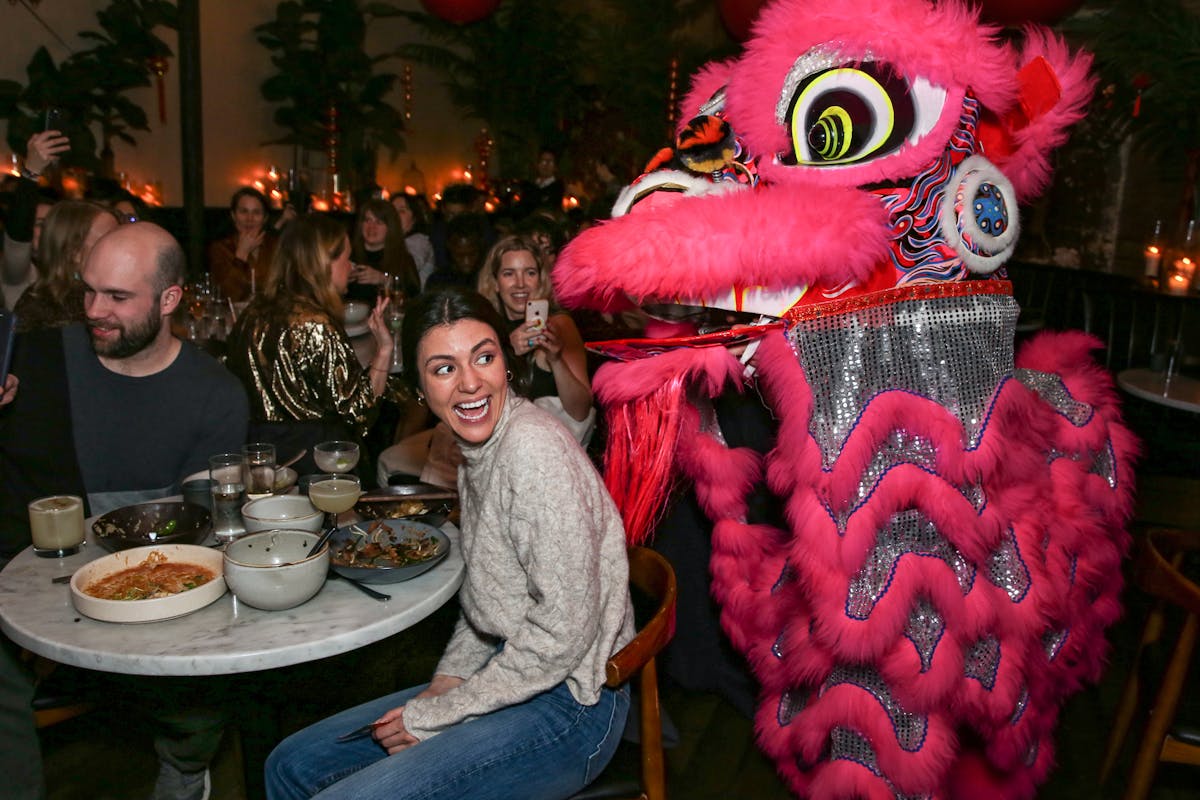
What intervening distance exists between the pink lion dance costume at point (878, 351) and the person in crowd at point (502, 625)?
0.25 m

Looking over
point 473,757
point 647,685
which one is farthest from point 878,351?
point 473,757

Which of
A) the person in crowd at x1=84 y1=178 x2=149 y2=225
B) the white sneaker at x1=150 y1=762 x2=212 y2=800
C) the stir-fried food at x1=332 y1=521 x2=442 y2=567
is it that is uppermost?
the person in crowd at x1=84 y1=178 x2=149 y2=225

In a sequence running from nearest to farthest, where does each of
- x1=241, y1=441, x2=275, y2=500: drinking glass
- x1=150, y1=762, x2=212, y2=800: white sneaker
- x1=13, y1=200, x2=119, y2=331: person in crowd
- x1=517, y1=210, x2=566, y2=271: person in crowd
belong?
x1=241, y1=441, x2=275, y2=500: drinking glass < x1=150, y1=762, x2=212, y2=800: white sneaker < x1=13, y1=200, x2=119, y2=331: person in crowd < x1=517, y1=210, x2=566, y2=271: person in crowd

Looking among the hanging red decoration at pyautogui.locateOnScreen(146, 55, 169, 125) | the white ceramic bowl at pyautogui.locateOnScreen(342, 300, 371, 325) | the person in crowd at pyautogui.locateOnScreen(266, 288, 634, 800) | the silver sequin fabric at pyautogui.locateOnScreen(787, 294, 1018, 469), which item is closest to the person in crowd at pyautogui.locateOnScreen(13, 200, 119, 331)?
the white ceramic bowl at pyautogui.locateOnScreen(342, 300, 371, 325)

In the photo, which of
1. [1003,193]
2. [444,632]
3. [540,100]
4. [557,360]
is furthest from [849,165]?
[540,100]

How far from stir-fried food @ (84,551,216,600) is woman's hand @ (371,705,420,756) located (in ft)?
1.46

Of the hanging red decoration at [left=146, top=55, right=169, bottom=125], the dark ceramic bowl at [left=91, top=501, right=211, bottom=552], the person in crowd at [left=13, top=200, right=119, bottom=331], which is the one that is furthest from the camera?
the hanging red decoration at [left=146, top=55, right=169, bottom=125]

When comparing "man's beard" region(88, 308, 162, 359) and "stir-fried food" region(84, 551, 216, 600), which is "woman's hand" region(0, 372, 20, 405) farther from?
"stir-fried food" region(84, 551, 216, 600)

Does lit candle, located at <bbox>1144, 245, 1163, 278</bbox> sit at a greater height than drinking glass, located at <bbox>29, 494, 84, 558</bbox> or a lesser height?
greater

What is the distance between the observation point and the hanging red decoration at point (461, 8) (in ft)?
19.5

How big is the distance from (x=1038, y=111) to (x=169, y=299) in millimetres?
2174

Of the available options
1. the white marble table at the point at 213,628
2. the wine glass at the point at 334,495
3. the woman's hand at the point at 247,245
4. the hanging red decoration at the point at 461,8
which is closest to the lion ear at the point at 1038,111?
the white marble table at the point at 213,628

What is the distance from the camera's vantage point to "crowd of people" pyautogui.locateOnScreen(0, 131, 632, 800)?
1.57m

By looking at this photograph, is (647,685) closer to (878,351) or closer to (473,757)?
(473,757)
